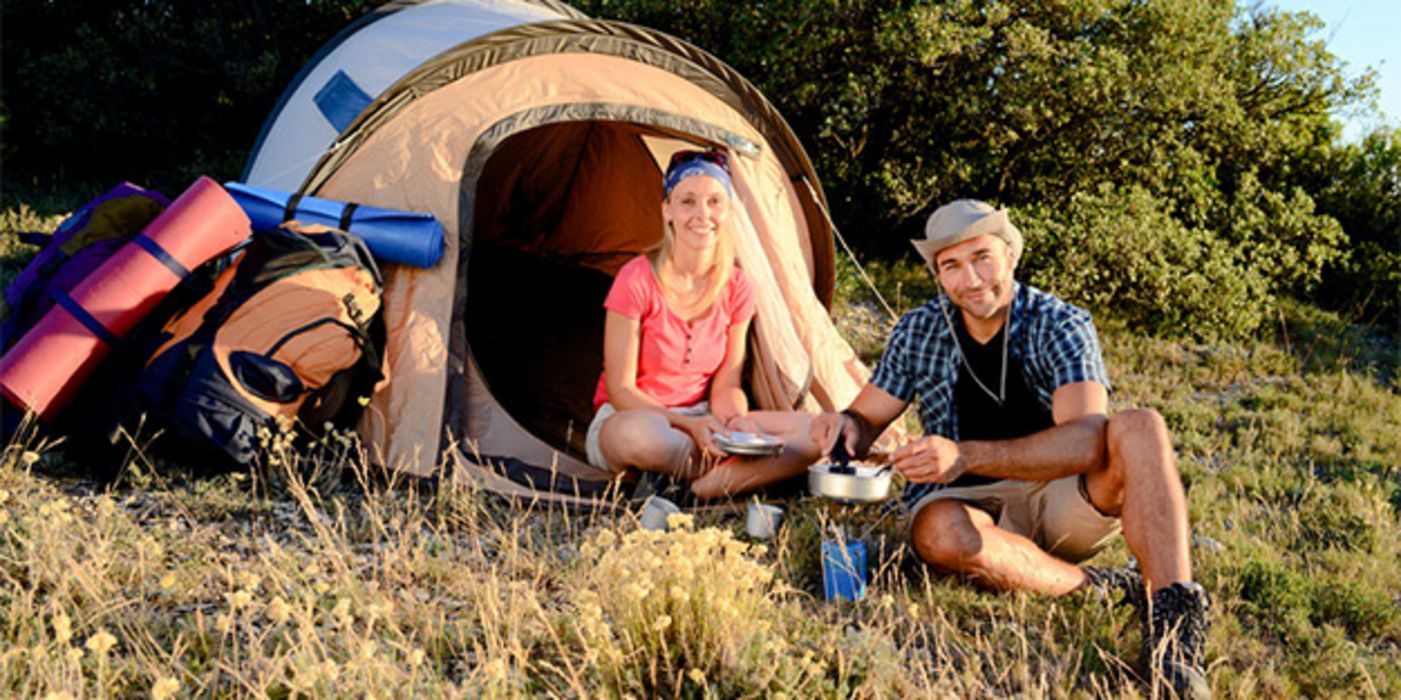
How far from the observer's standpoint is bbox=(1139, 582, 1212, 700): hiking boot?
293 centimetres

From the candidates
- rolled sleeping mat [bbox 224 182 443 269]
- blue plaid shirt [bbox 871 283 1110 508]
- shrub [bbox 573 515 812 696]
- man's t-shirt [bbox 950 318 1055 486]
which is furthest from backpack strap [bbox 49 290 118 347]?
man's t-shirt [bbox 950 318 1055 486]

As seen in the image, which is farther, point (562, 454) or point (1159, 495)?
point (562, 454)

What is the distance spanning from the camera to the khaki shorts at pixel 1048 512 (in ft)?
11.5

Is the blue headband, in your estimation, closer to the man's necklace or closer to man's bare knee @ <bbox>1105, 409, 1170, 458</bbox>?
the man's necklace

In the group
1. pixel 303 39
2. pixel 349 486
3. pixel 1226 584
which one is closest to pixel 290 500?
pixel 349 486

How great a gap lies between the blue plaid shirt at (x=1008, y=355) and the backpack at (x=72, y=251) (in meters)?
3.49

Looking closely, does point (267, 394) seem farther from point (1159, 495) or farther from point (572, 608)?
point (1159, 495)

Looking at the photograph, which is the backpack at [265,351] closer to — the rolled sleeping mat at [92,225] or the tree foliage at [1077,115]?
the rolled sleeping mat at [92,225]

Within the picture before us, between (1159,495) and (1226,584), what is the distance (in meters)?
1.10

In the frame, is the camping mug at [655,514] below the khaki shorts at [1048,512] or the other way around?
below

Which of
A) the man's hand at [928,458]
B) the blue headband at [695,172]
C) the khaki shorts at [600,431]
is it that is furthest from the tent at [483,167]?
the man's hand at [928,458]

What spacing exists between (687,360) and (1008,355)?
5.33ft

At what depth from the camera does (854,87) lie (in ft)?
28.8

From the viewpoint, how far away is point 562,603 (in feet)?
11.6
